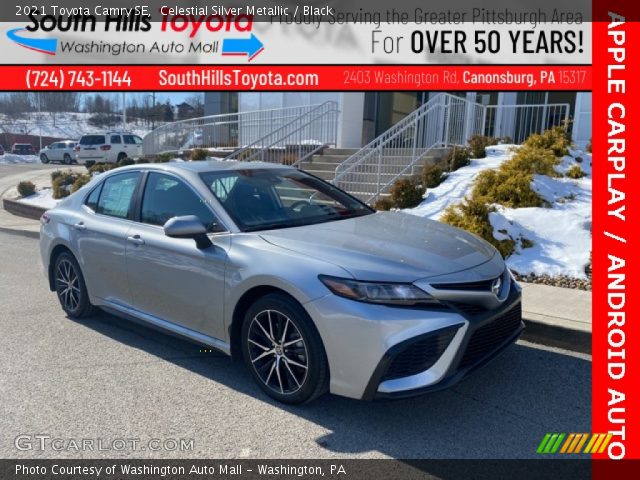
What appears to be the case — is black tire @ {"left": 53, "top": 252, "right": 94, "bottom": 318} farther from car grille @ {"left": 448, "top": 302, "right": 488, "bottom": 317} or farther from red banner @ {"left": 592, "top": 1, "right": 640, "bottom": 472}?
red banner @ {"left": 592, "top": 1, "right": 640, "bottom": 472}

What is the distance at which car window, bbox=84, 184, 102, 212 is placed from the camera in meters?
5.07

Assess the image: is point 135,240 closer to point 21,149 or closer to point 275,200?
point 275,200

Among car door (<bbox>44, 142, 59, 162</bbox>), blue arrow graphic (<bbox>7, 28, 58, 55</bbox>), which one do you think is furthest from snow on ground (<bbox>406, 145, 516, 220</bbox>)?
car door (<bbox>44, 142, 59, 162</bbox>)

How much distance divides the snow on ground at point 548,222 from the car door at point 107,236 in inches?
169

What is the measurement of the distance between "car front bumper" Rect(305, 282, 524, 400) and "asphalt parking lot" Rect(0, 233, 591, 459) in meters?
0.35

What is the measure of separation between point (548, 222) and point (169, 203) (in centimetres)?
507

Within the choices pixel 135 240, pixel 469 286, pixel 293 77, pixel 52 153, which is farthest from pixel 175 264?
pixel 52 153

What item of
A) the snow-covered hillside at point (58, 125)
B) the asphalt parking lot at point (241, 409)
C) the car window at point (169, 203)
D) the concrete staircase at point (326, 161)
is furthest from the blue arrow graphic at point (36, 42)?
the snow-covered hillside at point (58, 125)

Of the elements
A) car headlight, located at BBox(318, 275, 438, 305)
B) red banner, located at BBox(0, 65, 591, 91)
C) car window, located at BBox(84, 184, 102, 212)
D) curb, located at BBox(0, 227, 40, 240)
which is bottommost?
curb, located at BBox(0, 227, 40, 240)

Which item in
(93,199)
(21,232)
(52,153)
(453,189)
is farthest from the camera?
(52,153)

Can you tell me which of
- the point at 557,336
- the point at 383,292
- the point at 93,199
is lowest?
the point at 557,336

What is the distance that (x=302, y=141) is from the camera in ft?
43.4

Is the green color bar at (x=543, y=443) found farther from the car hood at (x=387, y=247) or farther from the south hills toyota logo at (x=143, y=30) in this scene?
the south hills toyota logo at (x=143, y=30)

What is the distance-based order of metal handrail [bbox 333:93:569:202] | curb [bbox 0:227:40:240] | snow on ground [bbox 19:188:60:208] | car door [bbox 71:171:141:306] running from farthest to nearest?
snow on ground [bbox 19:188:60:208]
curb [bbox 0:227:40:240]
metal handrail [bbox 333:93:569:202]
car door [bbox 71:171:141:306]
